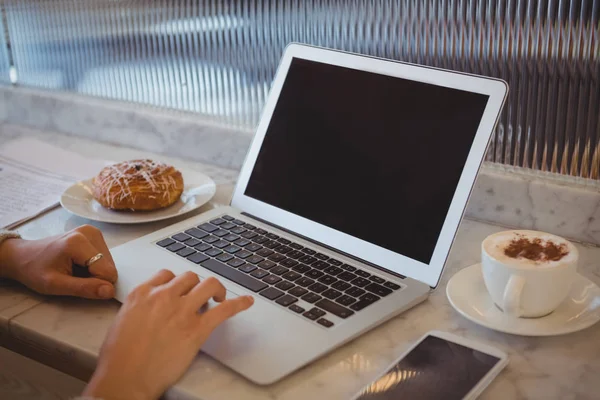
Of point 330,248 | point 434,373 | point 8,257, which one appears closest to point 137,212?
point 8,257

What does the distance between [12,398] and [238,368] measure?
0.45m

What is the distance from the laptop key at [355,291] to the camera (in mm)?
834

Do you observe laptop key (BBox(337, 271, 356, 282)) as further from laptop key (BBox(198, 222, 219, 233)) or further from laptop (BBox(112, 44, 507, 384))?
laptop key (BBox(198, 222, 219, 233))

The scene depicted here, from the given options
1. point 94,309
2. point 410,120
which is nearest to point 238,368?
point 94,309

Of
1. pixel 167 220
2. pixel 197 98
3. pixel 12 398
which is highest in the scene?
pixel 197 98

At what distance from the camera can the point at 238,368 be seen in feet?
2.30

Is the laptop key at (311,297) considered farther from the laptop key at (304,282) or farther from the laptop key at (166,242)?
the laptop key at (166,242)

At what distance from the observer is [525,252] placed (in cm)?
77

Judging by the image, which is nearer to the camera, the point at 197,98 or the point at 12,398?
the point at 12,398

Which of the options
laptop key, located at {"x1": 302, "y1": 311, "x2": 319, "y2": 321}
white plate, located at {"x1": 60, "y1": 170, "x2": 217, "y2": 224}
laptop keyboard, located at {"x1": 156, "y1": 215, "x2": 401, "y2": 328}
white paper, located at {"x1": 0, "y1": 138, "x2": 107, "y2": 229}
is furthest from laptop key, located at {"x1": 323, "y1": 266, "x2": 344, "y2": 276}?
white paper, located at {"x1": 0, "y1": 138, "x2": 107, "y2": 229}

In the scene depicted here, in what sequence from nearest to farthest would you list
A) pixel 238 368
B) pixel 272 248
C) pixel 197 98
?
pixel 238 368 → pixel 272 248 → pixel 197 98

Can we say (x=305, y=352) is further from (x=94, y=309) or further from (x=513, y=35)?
(x=513, y=35)

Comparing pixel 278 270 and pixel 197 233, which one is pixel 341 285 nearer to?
pixel 278 270

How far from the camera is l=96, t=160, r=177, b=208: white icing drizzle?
110cm
